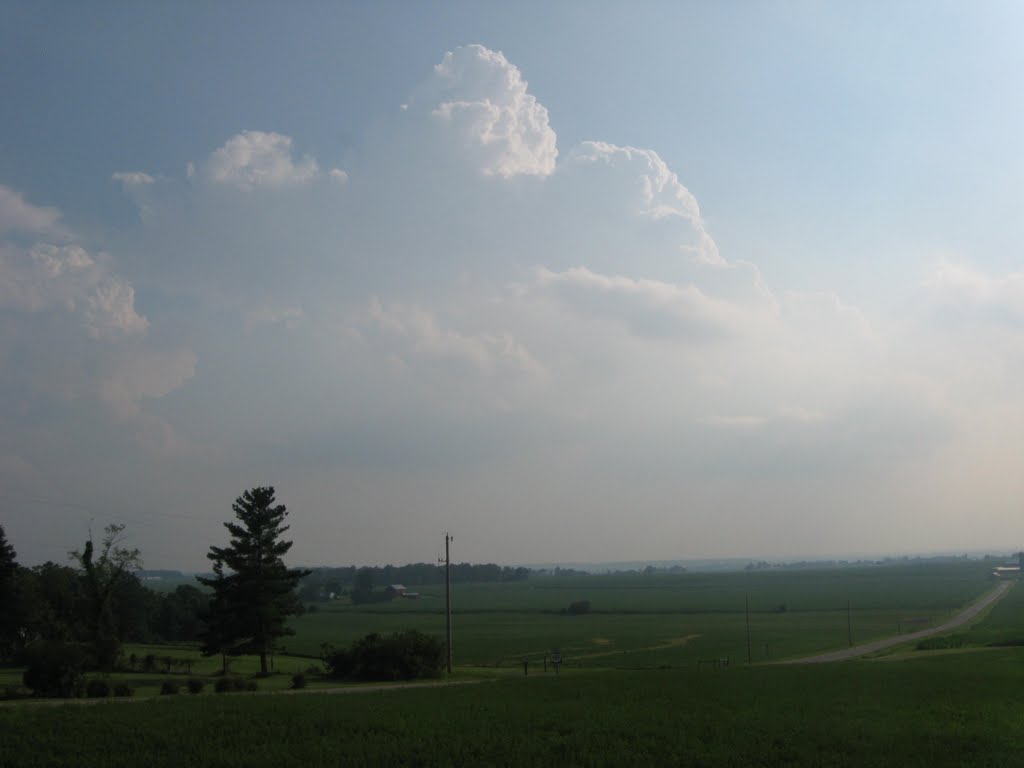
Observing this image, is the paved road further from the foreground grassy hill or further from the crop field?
the foreground grassy hill

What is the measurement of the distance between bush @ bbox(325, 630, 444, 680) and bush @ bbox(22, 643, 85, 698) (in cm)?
1455

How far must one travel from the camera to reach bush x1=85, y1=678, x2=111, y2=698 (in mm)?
34000

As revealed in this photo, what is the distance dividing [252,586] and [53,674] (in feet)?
45.3

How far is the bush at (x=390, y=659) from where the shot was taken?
44375 millimetres

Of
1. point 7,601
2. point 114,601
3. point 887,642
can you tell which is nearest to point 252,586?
point 7,601

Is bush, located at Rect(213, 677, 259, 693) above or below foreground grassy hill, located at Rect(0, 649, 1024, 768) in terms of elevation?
below

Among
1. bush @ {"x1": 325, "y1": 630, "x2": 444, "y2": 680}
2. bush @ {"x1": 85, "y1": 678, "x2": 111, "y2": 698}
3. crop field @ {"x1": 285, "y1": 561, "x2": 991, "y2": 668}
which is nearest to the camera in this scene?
bush @ {"x1": 85, "y1": 678, "x2": 111, "y2": 698}

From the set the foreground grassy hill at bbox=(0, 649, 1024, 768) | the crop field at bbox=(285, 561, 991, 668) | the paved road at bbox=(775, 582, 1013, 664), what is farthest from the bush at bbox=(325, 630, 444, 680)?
the paved road at bbox=(775, 582, 1013, 664)

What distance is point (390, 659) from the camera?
147ft

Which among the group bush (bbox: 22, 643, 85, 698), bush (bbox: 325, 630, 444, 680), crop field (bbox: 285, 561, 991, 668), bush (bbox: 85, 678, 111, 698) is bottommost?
crop field (bbox: 285, 561, 991, 668)

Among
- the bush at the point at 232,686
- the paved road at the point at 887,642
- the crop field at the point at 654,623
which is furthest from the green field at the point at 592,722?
the crop field at the point at 654,623

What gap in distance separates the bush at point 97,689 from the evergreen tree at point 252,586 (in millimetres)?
11730

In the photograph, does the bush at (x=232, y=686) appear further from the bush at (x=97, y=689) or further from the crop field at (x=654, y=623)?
the crop field at (x=654, y=623)

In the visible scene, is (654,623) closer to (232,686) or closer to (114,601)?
(114,601)
